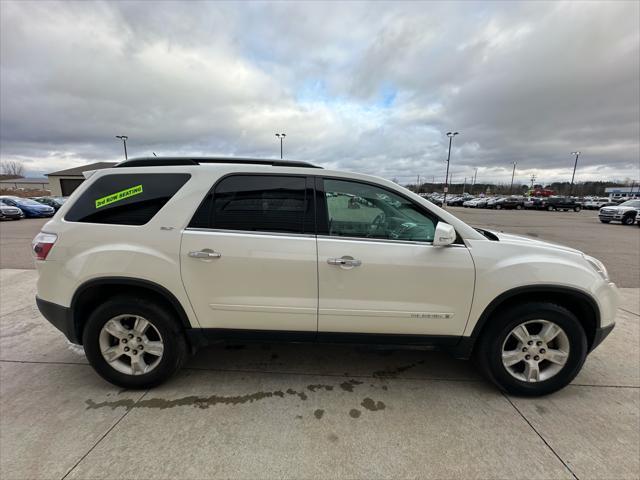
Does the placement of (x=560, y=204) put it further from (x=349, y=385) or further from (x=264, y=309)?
(x=264, y=309)

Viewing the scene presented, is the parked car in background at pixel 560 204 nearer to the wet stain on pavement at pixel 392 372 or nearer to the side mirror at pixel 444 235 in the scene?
the wet stain on pavement at pixel 392 372

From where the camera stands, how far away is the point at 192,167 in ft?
8.86

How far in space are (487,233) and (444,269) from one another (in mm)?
828

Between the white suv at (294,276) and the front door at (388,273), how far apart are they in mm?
10

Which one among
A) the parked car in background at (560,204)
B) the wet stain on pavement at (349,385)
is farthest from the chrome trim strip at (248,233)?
the parked car in background at (560,204)

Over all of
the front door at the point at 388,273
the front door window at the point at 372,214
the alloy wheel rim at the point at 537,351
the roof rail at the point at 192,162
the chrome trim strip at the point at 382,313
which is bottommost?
the alloy wheel rim at the point at 537,351

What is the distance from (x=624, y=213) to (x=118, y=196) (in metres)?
26.4

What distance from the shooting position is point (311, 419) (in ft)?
7.84

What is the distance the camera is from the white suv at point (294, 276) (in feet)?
8.16

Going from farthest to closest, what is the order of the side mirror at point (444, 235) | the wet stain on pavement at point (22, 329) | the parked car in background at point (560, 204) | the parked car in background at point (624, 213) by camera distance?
the parked car in background at point (560, 204), the parked car in background at point (624, 213), the wet stain on pavement at point (22, 329), the side mirror at point (444, 235)

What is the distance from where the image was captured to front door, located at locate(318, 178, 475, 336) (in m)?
2.47

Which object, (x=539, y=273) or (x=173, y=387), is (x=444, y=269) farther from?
(x=173, y=387)

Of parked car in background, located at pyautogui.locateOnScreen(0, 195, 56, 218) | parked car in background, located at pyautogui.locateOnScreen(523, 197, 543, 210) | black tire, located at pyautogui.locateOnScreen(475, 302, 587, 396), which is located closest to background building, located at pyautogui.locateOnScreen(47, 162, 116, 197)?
parked car in background, located at pyautogui.locateOnScreen(0, 195, 56, 218)

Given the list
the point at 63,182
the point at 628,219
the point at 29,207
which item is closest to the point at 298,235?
the point at 628,219
